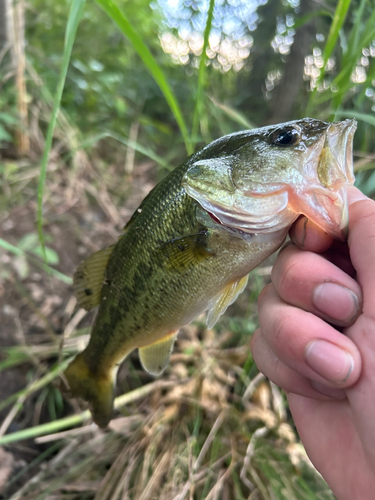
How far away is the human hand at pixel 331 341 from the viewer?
0.57 metres

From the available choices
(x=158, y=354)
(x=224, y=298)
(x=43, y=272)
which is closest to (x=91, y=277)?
(x=158, y=354)

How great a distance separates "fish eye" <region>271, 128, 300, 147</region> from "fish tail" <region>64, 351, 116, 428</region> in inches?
37.4

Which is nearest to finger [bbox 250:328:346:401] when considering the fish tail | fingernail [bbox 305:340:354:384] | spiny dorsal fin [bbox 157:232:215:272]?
fingernail [bbox 305:340:354:384]

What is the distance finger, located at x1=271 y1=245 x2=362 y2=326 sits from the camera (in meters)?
0.62

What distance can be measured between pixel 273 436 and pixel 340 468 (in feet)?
3.37

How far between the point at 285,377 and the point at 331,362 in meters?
0.22

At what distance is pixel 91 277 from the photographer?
1048mm

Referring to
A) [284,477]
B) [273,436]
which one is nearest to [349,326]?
[284,477]

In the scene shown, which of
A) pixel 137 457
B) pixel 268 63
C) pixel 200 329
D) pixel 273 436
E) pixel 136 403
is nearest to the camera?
pixel 137 457

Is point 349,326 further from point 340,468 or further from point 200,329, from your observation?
point 200,329

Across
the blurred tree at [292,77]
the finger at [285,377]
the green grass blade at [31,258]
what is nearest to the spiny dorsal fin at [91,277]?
the green grass blade at [31,258]

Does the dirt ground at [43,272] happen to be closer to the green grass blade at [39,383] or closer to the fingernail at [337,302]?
the green grass blade at [39,383]

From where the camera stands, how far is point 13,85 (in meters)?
2.63

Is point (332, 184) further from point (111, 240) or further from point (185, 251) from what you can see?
point (111, 240)
